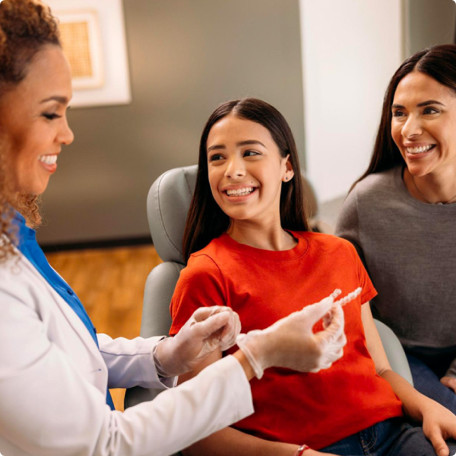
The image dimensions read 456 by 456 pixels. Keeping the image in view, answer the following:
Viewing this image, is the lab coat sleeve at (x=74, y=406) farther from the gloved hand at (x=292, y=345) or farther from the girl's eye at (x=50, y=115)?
the girl's eye at (x=50, y=115)

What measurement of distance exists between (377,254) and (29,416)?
1.08 metres

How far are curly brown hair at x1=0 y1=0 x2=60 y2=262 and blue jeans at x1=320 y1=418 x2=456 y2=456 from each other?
747 millimetres

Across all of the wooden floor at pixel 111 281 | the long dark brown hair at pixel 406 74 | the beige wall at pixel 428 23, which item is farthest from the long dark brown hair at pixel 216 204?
the beige wall at pixel 428 23

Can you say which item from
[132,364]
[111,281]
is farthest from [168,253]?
[111,281]

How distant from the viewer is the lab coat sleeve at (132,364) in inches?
44.6

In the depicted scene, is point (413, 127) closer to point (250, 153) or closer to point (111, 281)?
point (250, 153)

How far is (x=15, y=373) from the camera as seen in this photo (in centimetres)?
74

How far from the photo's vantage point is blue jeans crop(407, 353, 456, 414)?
141 cm

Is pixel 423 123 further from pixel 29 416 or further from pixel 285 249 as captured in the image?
pixel 29 416

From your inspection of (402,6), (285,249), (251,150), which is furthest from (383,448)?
(402,6)

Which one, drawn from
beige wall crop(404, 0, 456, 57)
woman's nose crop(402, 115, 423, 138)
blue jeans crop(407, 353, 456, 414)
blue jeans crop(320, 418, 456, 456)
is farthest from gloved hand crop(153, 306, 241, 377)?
beige wall crop(404, 0, 456, 57)

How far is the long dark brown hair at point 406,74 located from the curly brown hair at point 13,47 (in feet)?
3.34

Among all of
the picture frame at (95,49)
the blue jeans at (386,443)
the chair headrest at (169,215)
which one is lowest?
the blue jeans at (386,443)

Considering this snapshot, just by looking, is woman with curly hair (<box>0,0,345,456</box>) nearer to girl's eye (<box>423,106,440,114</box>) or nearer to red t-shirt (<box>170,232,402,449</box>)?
red t-shirt (<box>170,232,402,449</box>)
